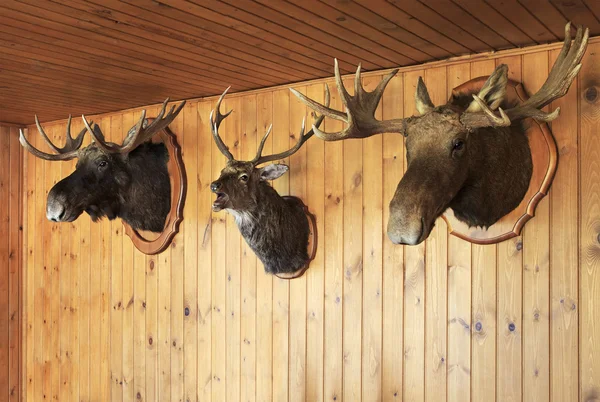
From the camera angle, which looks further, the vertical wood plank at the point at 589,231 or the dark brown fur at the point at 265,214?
the dark brown fur at the point at 265,214

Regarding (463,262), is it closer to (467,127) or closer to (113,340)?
(467,127)

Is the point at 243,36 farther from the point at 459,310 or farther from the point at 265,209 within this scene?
the point at 459,310

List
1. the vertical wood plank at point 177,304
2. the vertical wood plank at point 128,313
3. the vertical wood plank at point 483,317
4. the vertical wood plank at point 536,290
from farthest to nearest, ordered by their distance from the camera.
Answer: the vertical wood plank at point 128,313, the vertical wood plank at point 177,304, the vertical wood plank at point 483,317, the vertical wood plank at point 536,290

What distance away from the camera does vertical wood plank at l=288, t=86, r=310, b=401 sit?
3.28 meters

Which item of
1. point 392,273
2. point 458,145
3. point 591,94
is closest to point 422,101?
point 458,145

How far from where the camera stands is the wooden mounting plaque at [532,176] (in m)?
2.50

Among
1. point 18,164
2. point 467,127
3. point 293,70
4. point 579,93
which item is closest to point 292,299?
point 293,70

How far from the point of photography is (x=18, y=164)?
4.94 metres

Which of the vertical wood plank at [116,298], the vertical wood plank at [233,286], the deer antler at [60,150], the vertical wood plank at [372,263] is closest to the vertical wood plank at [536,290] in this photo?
the vertical wood plank at [372,263]

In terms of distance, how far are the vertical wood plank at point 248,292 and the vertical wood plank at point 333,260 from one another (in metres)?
0.50

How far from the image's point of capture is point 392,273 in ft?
9.76

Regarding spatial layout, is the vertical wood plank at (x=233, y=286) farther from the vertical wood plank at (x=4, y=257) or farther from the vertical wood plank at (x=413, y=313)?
the vertical wood plank at (x=4, y=257)

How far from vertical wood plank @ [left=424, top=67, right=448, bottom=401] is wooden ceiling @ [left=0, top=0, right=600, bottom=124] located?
0.17 meters

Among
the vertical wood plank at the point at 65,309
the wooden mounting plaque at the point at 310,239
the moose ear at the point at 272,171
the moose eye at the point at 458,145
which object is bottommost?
the vertical wood plank at the point at 65,309
